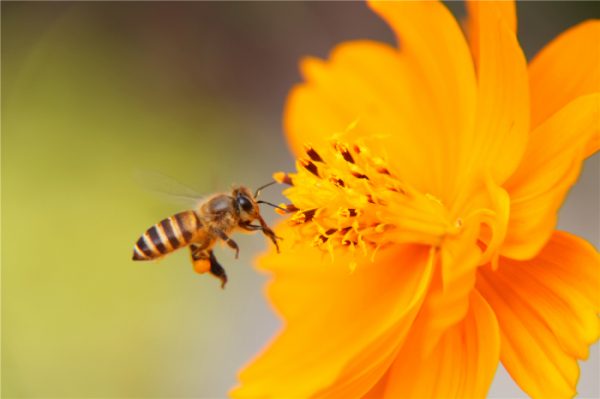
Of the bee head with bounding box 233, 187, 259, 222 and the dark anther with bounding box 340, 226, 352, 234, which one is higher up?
the bee head with bounding box 233, 187, 259, 222

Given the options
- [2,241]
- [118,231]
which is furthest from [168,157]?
[2,241]

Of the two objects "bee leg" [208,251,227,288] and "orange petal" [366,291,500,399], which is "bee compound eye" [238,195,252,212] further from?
"orange petal" [366,291,500,399]

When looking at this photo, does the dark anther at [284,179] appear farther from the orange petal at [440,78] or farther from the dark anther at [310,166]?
the orange petal at [440,78]

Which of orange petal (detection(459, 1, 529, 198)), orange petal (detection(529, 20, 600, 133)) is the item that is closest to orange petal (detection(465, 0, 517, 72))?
orange petal (detection(459, 1, 529, 198))

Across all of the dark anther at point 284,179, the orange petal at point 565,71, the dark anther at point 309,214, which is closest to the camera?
the orange petal at point 565,71

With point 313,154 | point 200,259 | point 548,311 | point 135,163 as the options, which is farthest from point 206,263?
point 135,163

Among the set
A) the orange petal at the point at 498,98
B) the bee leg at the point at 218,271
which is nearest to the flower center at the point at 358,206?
the orange petal at the point at 498,98
